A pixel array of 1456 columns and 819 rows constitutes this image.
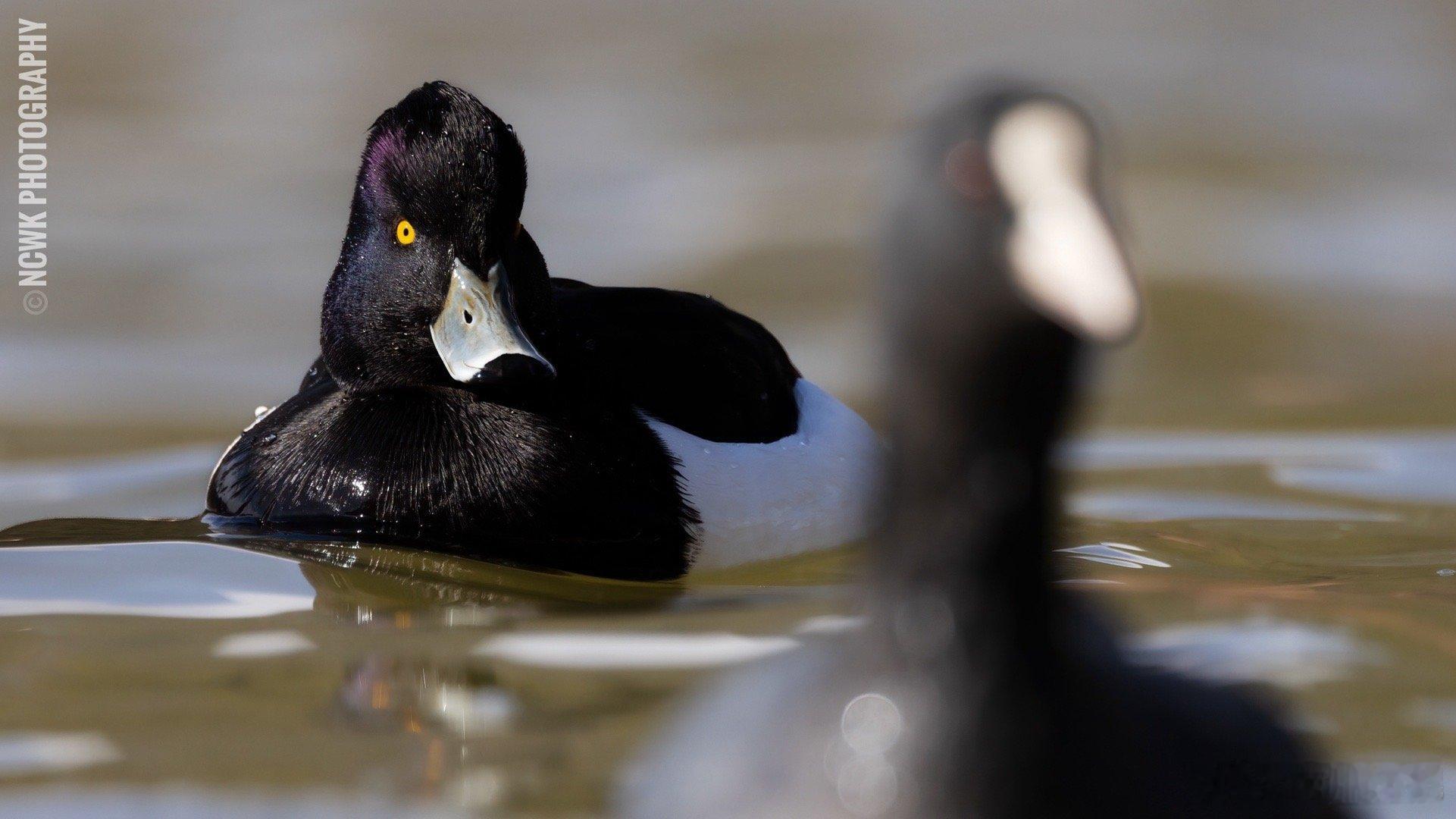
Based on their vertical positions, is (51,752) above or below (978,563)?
below

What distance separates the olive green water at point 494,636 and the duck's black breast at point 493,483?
11 cm

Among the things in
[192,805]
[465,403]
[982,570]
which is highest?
[465,403]

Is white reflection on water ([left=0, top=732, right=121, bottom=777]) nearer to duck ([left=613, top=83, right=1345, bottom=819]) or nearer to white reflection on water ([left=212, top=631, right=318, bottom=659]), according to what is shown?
white reflection on water ([left=212, top=631, right=318, bottom=659])

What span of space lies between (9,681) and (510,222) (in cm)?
174

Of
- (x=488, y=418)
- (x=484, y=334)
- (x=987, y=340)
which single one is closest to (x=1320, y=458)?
(x=488, y=418)

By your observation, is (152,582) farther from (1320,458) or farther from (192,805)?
(1320,458)

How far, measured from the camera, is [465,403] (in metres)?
5.17

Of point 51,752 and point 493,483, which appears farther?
point 493,483

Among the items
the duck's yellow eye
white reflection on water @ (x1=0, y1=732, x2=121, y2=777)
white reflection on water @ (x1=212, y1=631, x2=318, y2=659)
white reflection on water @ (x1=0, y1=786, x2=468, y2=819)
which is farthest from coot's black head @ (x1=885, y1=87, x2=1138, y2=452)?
the duck's yellow eye

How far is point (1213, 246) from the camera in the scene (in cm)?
1023

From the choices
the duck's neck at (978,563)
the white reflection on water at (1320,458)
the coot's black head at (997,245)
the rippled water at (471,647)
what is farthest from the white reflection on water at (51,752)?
the white reflection on water at (1320,458)

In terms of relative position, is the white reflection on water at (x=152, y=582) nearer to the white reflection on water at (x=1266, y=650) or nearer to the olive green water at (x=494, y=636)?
the olive green water at (x=494, y=636)

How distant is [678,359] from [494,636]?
Answer: 4.58 ft

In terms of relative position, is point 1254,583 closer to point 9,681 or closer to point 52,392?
point 9,681
